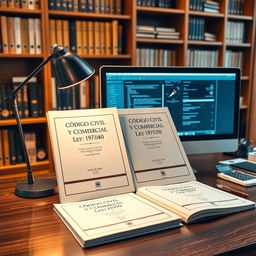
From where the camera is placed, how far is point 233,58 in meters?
3.21

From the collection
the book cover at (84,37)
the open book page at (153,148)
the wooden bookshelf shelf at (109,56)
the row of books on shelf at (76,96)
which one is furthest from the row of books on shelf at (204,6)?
the open book page at (153,148)

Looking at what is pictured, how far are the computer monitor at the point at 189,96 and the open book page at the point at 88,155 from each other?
0.19m

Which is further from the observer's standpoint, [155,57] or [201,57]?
[201,57]

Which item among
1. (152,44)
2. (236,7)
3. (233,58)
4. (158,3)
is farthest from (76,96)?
(236,7)

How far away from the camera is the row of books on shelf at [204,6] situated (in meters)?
2.82

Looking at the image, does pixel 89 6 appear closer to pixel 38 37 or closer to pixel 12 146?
pixel 38 37

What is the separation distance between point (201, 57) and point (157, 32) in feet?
1.77

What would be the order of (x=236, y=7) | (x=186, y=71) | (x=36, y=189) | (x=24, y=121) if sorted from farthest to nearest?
(x=236, y=7) < (x=24, y=121) < (x=186, y=71) < (x=36, y=189)

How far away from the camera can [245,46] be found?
10.4 ft

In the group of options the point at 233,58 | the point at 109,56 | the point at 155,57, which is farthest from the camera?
the point at 233,58

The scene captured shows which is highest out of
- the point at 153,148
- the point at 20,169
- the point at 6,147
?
the point at 153,148

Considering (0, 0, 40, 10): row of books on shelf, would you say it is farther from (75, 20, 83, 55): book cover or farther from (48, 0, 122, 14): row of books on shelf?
(75, 20, 83, 55): book cover

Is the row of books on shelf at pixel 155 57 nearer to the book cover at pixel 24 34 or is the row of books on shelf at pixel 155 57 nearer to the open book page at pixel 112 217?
the book cover at pixel 24 34

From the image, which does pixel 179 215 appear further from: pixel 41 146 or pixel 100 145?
pixel 41 146
